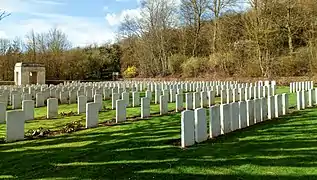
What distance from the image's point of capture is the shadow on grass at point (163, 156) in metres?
5.09

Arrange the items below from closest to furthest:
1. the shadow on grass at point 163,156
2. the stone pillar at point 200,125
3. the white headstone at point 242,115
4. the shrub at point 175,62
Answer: the shadow on grass at point 163,156 < the stone pillar at point 200,125 < the white headstone at point 242,115 < the shrub at point 175,62

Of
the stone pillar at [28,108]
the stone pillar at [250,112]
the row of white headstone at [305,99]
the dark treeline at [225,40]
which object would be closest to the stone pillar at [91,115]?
the stone pillar at [28,108]

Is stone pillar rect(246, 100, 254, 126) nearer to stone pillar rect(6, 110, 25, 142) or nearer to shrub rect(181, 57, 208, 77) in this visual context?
stone pillar rect(6, 110, 25, 142)

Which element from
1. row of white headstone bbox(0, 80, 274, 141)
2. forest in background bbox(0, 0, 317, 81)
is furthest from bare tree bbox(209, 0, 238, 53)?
row of white headstone bbox(0, 80, 274, 141)

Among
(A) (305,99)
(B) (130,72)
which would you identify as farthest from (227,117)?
(B) (130,72)

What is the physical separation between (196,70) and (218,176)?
3447 centimetres

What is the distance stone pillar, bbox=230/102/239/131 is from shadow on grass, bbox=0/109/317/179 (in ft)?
0.85

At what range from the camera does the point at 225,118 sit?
7984 mm

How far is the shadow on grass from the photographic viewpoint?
200 inches

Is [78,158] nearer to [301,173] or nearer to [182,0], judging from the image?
[301,173]

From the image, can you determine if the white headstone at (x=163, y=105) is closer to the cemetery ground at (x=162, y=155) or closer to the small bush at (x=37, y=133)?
the cemetery ground at (x=162, y=155)

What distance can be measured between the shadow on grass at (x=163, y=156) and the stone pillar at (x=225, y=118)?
28 centimetres

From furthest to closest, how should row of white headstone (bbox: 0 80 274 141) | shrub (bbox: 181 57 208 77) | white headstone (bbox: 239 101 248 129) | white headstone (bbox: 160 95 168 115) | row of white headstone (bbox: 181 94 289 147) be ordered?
1. shrub (bbox: 181 57 208 77)
2. white headstone (bbox: 160 95 168 115)
3. white headstone (bbox: 239 101 248 129)
4. row of white headstone (bbox: 0 80 274 141)
5. row of white headstone (bbox: 181 94 289 147)

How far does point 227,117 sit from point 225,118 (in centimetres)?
11
